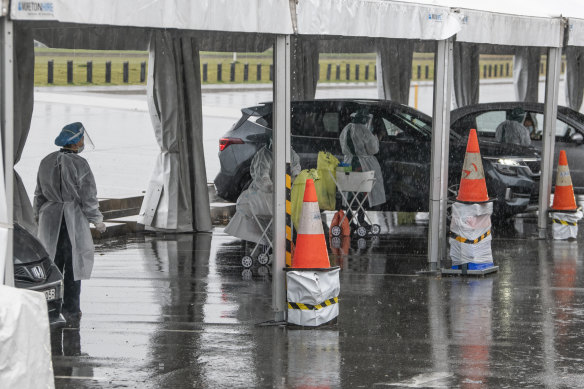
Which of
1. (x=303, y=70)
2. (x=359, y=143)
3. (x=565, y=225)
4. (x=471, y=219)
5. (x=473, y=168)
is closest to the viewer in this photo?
(x=471, y=219)

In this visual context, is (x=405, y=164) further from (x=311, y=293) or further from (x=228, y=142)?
(x=311, y=293)

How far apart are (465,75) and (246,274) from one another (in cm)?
1177

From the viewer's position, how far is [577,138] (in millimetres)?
16531

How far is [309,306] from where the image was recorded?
906cm

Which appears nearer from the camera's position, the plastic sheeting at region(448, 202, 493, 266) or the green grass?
the plastic sheeting at region(448, 202, 493, 266)

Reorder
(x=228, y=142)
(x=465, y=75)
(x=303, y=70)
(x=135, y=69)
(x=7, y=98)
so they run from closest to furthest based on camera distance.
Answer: (x=7, y=98), (x=228, y=142), (x=303, y=70), (x=465, y=75), (x=135, y=69)

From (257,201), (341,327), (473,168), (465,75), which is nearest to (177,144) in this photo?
(257,201)

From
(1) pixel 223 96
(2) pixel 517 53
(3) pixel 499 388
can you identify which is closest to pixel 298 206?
(3) pixel 499 388

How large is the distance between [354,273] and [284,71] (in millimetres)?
3439

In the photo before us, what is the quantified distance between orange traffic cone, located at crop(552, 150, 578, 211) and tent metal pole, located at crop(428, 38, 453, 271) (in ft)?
9.96

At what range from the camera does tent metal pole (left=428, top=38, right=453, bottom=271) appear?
38.7ft

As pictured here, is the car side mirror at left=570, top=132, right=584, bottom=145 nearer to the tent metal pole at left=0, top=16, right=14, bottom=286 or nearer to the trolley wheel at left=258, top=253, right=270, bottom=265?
the trolley wheel at left=258, top=253, right=270, bottom=265

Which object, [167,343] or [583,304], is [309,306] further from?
[583,304]

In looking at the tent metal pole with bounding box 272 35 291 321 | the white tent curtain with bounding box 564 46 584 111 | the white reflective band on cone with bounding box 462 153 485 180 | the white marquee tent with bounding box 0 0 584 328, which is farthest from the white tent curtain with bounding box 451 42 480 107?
the tent metal pole with bounding box 272 35 291 321
